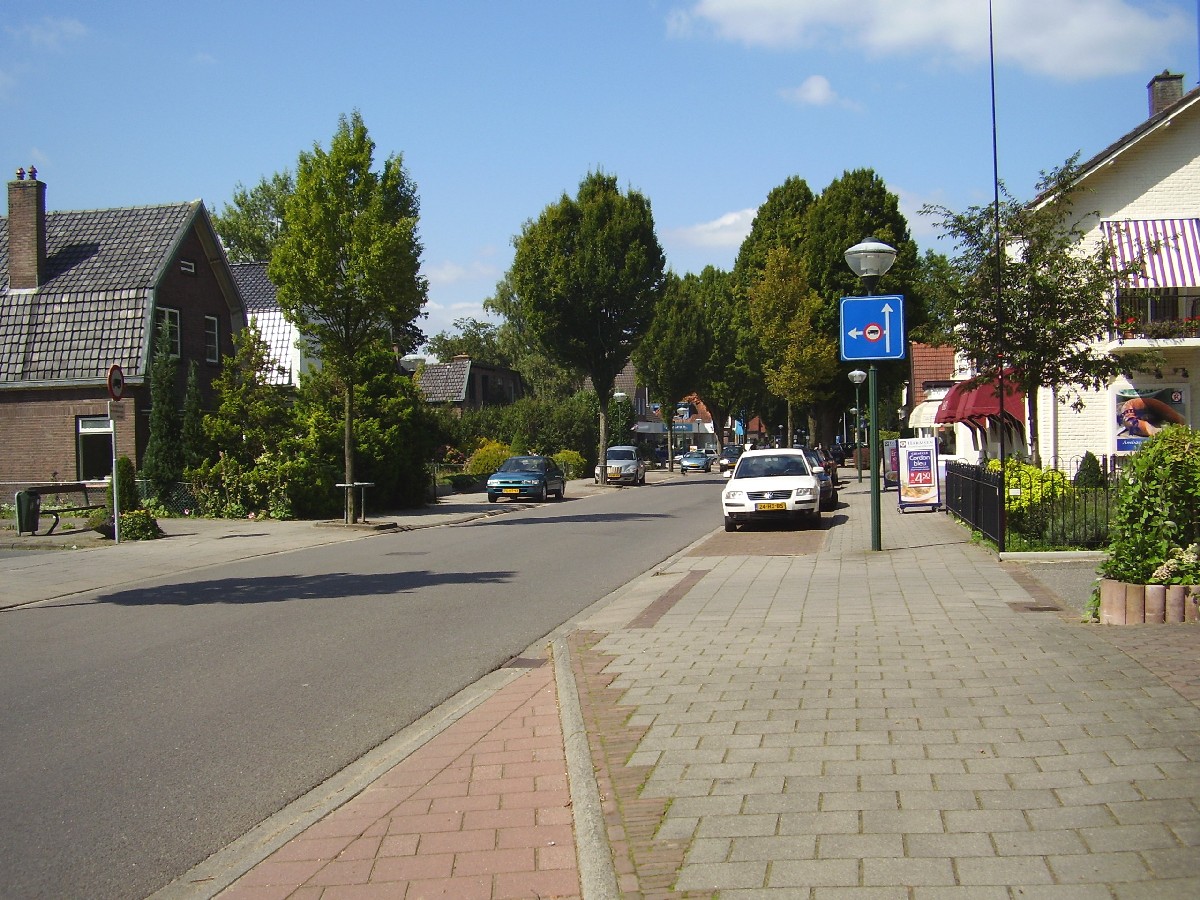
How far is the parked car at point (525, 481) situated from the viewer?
33.9 m

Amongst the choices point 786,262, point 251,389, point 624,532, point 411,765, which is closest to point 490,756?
point 411,765

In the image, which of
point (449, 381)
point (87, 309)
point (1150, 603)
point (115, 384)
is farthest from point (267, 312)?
point (1150, 603)

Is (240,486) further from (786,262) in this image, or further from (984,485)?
(786,262)

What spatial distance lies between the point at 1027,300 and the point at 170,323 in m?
22.0

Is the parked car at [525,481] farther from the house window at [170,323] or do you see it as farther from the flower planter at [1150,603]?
the flower planter at [1150,603]

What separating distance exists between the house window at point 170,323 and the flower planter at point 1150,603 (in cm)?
2447

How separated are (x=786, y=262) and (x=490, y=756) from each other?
1766 inches

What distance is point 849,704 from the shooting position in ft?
21.1

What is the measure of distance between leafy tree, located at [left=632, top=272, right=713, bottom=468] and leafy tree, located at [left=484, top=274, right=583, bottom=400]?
1018cm

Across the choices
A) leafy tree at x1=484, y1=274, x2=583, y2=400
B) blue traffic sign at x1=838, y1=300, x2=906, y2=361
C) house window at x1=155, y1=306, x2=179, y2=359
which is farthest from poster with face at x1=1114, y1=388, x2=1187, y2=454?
leafy tree at x1=484, y1=274, x2=583, y2=400

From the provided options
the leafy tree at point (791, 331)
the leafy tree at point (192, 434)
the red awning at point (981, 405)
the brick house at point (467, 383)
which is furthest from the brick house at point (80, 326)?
the brick house at point (467, 383)

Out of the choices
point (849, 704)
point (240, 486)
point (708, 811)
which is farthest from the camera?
point (240, 486)

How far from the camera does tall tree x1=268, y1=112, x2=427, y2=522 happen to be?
867 inches

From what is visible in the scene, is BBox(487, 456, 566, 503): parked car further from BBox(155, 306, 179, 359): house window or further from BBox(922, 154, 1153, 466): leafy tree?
BBox(922, 154, 1153, 466): leafy tree
